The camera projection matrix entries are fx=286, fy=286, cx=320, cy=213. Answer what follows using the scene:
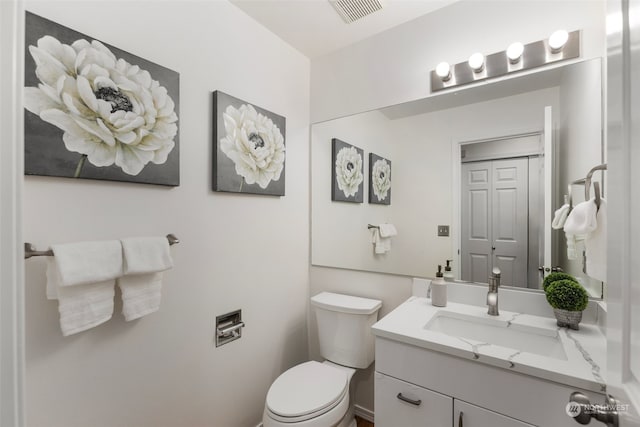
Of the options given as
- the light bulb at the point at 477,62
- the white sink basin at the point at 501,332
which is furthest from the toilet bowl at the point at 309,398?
the light bulb at the point at 477,62

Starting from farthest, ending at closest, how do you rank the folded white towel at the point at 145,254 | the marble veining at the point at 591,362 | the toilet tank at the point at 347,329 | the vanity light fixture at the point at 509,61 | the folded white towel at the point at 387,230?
the folded white towel at the point at 387,230, the toilet tank at the point at 347,329, the vanity light fixture at the point at 509,61, the folded white towel at the point at 145,254, the marble veining at the point at 591,362

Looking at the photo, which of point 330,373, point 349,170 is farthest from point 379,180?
point 330,373

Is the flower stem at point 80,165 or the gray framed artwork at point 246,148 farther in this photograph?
the gray framed artwork at point 246,148

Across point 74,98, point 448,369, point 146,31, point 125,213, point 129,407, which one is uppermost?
point 146,31

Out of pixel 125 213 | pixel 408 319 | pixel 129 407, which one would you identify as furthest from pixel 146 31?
pixel 408 319

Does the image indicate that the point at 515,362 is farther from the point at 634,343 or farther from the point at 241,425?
the point at 241,425

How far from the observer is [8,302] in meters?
0.41

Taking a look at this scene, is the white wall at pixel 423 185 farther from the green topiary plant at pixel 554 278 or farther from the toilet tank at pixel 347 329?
the green topiary plant at pixel 554 278

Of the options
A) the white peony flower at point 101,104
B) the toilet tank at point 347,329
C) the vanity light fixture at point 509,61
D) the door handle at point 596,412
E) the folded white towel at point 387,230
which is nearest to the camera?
the door handle at point 596,412

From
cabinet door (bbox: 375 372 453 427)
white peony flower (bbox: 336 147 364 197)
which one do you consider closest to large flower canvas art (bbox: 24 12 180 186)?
white peony flower (bbox: 336 147 364 197)

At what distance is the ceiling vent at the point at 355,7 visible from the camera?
1532mm

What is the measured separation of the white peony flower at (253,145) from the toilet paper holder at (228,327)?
0.74 metres

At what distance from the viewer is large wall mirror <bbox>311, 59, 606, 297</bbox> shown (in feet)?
4.23

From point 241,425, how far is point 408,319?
1.14 m
